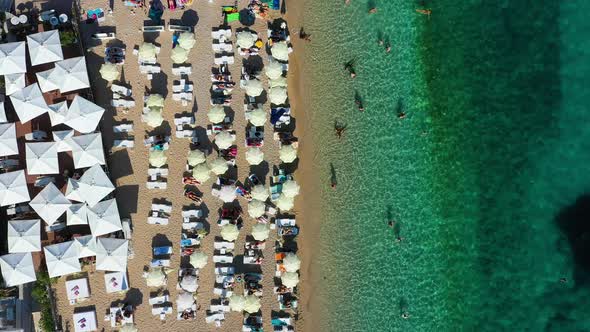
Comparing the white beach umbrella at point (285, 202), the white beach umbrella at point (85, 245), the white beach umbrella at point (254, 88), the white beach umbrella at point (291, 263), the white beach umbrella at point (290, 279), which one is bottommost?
the white beach umbrella at point (290, 279)

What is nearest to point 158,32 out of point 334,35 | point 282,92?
point 282,92

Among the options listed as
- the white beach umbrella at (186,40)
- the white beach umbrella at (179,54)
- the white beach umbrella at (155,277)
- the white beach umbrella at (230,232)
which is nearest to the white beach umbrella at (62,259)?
the white beach umbrella at (155,277)

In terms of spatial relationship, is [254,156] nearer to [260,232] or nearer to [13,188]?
[260,232]

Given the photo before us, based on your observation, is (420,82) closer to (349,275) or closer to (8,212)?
(349,275)

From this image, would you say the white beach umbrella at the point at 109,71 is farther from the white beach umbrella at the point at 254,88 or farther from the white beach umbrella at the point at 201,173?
the white beach umbrella at the point at 254,88

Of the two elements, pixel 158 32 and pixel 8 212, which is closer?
pixel 8 212

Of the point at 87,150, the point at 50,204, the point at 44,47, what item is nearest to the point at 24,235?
the point at 50,204

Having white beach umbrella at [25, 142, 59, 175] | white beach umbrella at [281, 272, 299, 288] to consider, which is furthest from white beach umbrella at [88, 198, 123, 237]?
white beach umbrella at [281, 272, 299, 288]
